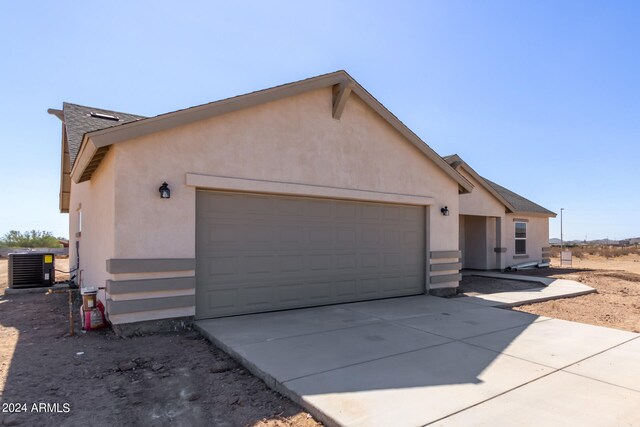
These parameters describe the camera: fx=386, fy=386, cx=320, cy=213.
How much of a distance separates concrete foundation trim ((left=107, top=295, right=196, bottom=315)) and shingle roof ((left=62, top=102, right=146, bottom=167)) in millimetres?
4836

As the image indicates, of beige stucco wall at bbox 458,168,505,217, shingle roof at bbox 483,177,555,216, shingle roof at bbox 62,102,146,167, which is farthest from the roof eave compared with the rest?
shingle roof at bbox 62,102,146,167

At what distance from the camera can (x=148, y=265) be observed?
20.5 ft

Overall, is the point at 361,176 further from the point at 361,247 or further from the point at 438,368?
the point at 438,368

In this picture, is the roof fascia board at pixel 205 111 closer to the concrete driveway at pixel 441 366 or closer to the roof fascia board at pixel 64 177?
the concrete driveway at pixel 441 366

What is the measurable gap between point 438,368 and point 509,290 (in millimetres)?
8040

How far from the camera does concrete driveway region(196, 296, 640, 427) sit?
11.3ft

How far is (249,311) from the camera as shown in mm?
7332

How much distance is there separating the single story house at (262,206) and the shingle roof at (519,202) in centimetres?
927

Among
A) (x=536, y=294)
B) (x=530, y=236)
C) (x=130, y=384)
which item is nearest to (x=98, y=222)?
(x=130, y=384)

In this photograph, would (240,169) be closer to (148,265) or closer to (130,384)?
(148,265)

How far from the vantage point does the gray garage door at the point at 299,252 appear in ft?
23.1

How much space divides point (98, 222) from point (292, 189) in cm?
401

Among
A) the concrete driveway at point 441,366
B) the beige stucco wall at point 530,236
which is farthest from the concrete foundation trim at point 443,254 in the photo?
the beige stucco wall at point 530,236

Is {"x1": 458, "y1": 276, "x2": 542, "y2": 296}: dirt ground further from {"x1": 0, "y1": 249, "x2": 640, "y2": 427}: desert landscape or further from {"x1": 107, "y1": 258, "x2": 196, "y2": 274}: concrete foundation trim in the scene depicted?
{"x1": 107, "y1": 258, "x2": 196, "y2": 274}: concrete foundation trim
